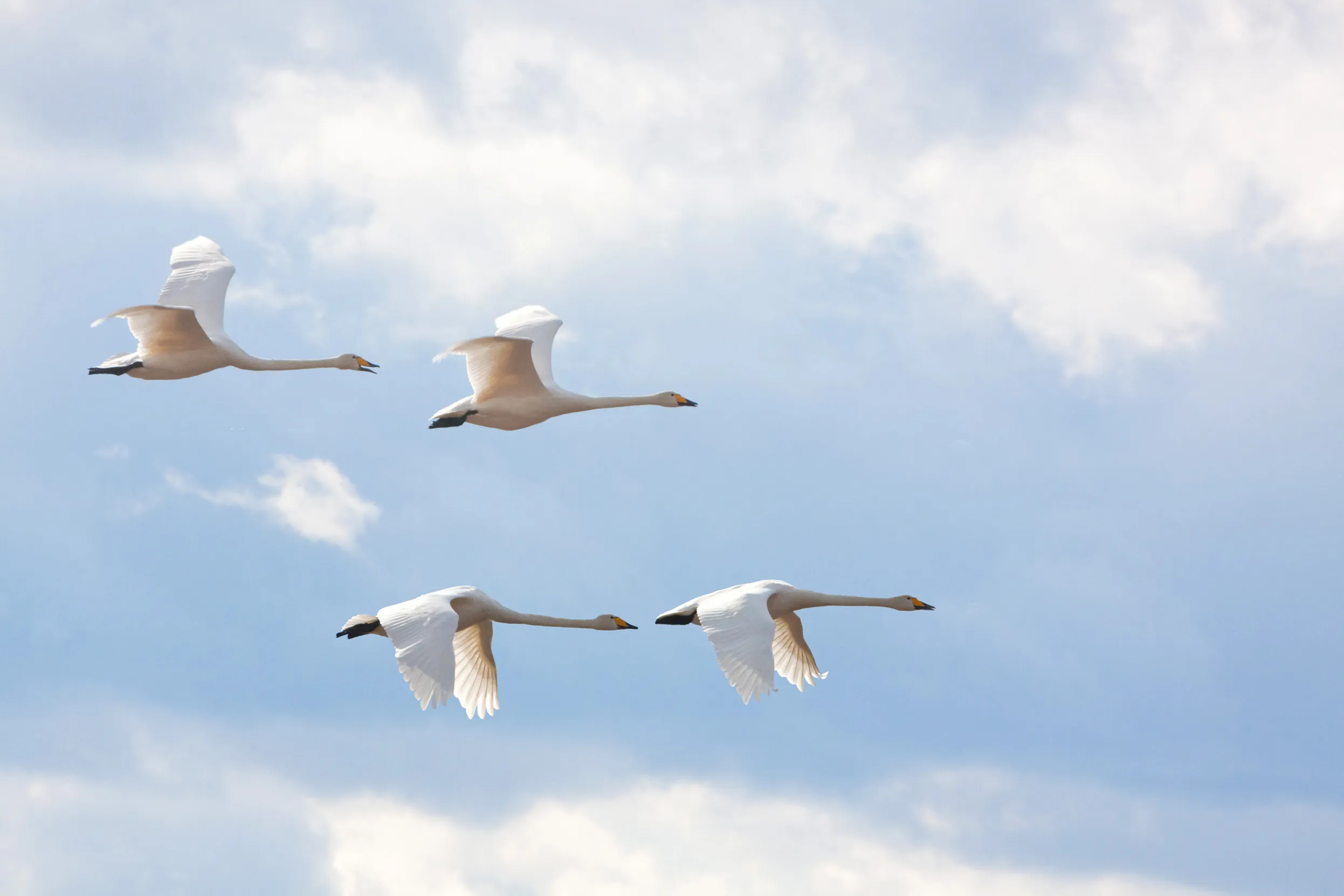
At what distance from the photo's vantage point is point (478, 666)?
4028 cm

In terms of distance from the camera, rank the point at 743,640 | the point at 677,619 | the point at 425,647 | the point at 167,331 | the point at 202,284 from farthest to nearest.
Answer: the point at 202,284 < the point at 167,331 < the point at 677,619 < the point at 743,640 < the point at 425,647

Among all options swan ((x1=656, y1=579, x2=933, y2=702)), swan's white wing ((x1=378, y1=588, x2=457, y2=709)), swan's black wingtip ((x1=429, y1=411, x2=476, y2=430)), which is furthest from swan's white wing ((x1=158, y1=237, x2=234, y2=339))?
swan ((x1=656, y1=579, x2=933, y2=702))

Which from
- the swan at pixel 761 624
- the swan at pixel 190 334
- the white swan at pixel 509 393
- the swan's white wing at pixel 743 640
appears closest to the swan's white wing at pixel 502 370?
the white swan at pixel 509 393

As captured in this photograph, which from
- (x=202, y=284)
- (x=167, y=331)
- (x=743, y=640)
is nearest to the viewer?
(x=743, y=640)

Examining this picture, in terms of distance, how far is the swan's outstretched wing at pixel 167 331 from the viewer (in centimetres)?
4153

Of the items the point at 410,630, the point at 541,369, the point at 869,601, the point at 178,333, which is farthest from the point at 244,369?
the point at 869,601

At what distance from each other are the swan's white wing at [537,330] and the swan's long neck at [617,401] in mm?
829

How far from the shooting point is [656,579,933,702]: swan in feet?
115

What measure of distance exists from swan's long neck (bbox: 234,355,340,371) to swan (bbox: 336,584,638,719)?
23.9 feet

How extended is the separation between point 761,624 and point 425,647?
5957 mm

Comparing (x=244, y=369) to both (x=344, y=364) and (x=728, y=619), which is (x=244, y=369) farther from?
(x=728, y=619)

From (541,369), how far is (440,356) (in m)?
5.26

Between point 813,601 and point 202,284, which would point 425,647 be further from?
point 202,284

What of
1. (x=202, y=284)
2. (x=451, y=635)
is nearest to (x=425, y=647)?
(x=451, y=635)
